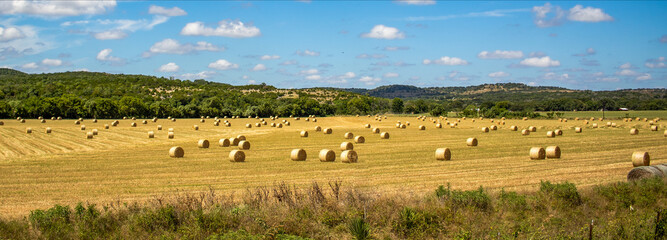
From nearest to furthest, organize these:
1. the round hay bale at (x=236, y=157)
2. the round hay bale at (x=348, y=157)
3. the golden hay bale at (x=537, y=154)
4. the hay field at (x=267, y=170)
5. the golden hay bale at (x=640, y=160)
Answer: the hay field at (x=267, y=170) → the golden hay bale at (x=640, y=160) → the round hay bale at (x=348, y=157) → the golden hay bale at (x=537, y=154) → the round hay bale at (x=236, y=157)

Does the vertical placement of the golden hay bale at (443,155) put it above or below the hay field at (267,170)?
above

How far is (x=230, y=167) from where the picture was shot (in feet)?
84.7

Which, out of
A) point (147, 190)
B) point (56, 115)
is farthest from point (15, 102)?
point (147, 190)

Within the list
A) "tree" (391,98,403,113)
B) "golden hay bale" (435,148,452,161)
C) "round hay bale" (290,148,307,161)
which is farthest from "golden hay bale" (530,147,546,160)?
"tree" (391,98,403,113)

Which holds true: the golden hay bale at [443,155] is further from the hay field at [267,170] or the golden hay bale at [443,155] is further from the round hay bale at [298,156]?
the round hay bale at [298,156]

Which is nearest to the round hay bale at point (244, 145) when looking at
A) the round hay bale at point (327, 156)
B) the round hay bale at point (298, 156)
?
the round hay bale at point (298, 156)

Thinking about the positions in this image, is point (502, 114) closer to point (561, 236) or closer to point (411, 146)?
point (411, 146)

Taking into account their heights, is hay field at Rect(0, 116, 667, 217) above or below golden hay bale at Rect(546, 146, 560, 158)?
below

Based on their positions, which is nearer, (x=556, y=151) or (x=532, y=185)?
(x=532, y=185)

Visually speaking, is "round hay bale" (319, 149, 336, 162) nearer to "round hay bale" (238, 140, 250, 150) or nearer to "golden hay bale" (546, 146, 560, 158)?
"round hay bale" (238, 140, 250, 150)

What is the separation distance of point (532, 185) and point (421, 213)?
685 cm

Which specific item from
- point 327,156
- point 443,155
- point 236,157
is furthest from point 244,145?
point 443,155

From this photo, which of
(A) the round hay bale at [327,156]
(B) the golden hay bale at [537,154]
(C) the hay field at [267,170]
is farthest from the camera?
(A) the round hay bale at [327,156]

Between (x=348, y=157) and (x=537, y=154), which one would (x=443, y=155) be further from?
(x=348, y=157)
